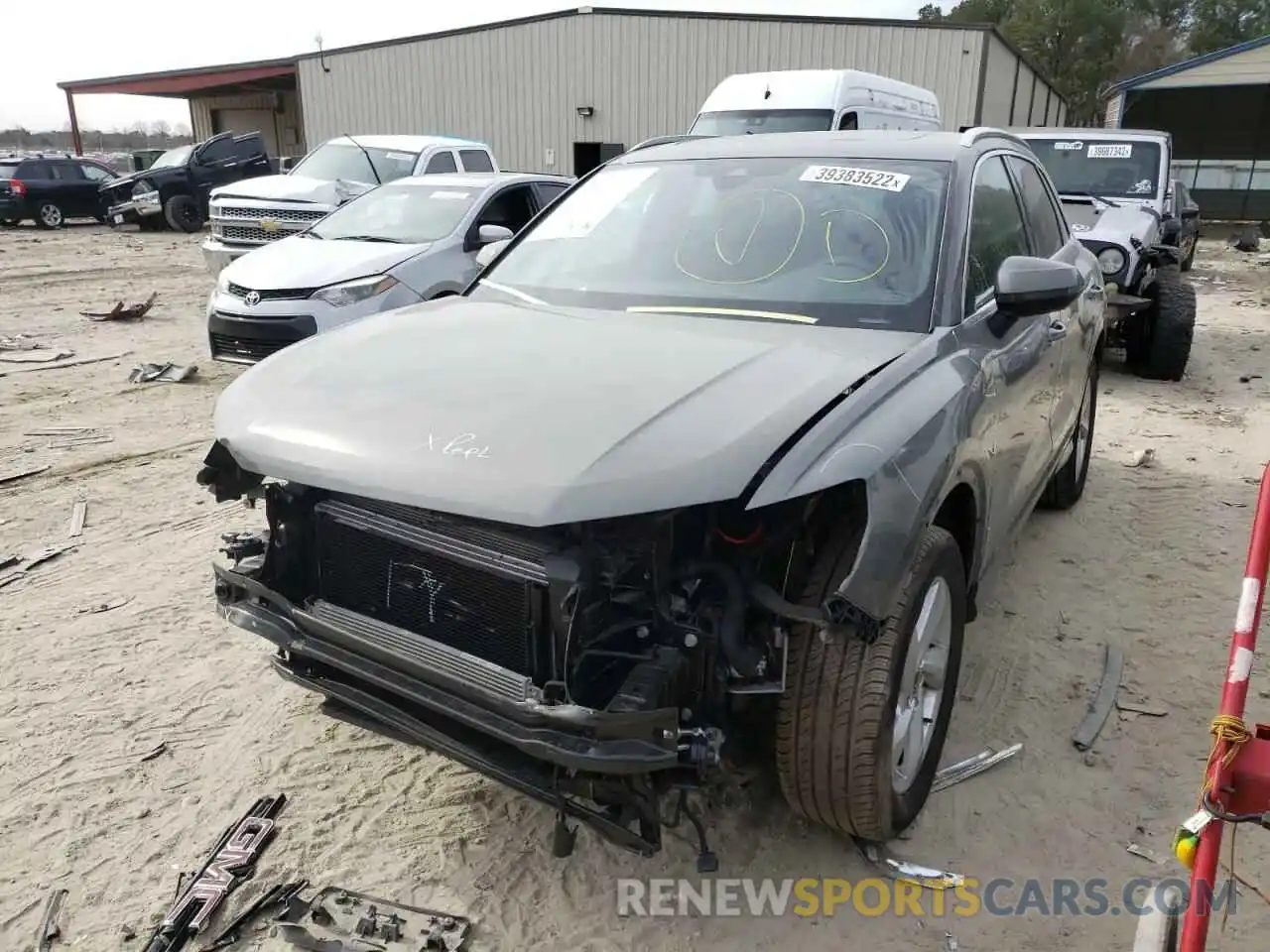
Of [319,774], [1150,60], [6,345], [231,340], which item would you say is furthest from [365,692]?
[1150,60]

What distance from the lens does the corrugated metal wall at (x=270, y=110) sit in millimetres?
32938

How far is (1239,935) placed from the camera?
7.73ft

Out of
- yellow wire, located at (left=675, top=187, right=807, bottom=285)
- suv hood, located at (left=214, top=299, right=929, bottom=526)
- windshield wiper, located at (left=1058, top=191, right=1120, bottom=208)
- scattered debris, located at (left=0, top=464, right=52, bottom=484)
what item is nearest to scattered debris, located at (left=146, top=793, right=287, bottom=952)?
suv hood, located at (left=214, top=299, right=929, bottom=526)

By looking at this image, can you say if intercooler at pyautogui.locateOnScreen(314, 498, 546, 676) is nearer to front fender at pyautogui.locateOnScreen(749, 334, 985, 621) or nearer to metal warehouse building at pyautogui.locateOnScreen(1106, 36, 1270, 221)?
front fender at pyautogui.locateOnScreen(749, 334, 985, 621)

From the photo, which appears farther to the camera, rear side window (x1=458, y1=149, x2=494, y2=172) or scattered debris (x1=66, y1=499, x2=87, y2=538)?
rear side window (x1=458, y1=149, x2=494, y2=172)

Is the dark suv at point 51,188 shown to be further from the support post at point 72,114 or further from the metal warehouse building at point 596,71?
the support post at point 72,114

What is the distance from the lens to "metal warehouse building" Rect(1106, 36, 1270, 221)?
2483 centimetres

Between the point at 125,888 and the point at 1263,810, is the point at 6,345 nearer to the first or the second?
the point at 125,888

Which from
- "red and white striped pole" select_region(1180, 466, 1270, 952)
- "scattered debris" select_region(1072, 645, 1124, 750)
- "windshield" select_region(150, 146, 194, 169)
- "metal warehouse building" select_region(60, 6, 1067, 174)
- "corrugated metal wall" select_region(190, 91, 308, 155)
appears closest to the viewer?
"red and white striped pole" select_region(1180, 466, 1270, 952)

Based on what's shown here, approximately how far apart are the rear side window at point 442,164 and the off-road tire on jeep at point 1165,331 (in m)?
7.83

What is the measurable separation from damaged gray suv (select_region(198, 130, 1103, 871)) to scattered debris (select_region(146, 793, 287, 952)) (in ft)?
1.49

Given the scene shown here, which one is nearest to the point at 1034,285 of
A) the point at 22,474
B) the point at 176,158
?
the point at 22,474

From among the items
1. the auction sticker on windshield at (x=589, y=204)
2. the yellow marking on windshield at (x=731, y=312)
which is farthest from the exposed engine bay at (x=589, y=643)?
the auction sticker on windshield at (x=589, y=204)

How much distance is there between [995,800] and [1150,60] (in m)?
52.3
